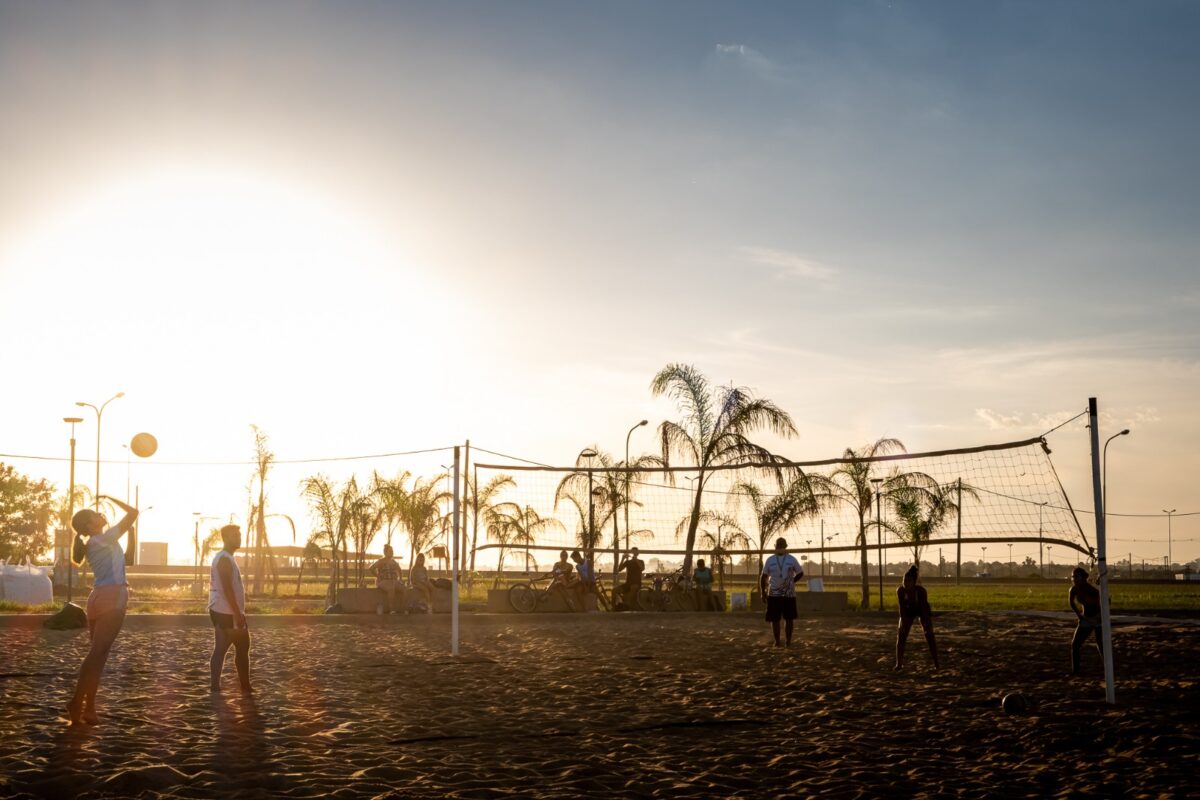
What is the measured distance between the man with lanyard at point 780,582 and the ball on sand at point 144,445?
1727 cm

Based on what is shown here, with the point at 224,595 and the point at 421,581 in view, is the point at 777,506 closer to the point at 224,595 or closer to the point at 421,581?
the point at 421,581

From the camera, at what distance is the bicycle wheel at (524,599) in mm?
27359

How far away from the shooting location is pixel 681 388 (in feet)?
108

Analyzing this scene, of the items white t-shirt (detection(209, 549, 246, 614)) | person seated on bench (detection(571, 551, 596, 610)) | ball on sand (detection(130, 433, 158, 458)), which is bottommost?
person seated on bench (detection(571, 551, 596, 610))

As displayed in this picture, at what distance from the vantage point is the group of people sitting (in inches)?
1022

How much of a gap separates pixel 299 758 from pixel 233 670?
6.05 meters

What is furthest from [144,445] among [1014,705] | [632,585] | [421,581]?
[1014,705]

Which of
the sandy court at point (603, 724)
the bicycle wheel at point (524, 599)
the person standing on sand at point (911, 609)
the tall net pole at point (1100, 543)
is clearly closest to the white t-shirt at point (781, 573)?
the sandy court at point (603, 724)

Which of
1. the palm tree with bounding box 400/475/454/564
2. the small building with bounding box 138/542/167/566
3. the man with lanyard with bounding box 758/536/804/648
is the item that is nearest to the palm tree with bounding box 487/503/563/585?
the palm tree with bounding box 400/475/454/564

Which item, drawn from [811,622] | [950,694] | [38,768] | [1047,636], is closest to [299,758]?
[38,768]

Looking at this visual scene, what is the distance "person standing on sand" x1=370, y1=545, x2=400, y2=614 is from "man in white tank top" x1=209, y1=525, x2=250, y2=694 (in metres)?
14.6

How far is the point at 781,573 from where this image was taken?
17.0m

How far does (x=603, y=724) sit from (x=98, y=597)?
4518 millimetres

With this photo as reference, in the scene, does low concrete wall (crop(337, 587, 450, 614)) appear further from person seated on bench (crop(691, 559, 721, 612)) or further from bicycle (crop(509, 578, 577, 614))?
person seated on bench (crop(691, 559, 721, 612))
